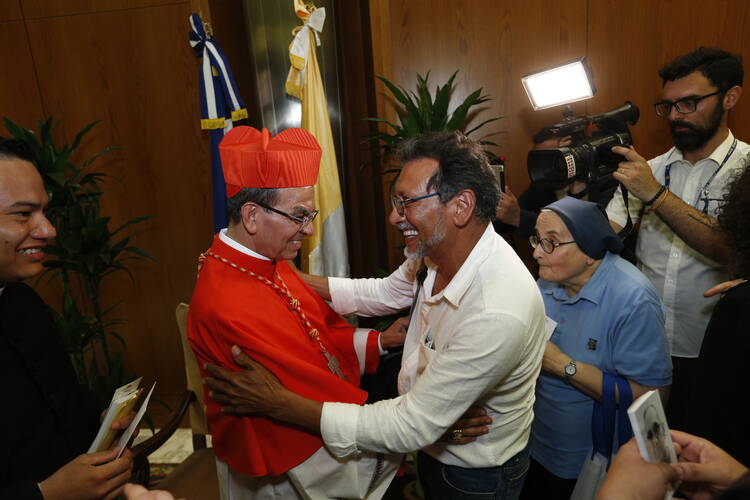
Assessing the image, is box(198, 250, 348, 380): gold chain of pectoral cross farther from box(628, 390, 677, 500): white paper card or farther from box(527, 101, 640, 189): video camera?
box(527, 101, 640, 189): video camera

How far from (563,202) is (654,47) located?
79.4 inches

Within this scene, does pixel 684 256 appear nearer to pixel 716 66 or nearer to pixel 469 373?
pixel 716 66

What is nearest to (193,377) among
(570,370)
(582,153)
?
(570,370)

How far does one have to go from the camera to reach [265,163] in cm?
140

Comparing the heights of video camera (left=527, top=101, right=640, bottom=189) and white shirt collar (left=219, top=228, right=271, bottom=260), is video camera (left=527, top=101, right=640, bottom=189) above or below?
above

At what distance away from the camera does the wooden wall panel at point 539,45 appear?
301 cm

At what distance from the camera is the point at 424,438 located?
1188 millimetres

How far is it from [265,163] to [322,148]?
1902 millimetres

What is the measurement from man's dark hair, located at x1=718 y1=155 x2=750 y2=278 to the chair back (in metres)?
1.89

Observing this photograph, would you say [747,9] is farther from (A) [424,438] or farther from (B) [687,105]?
(A) [424,438]

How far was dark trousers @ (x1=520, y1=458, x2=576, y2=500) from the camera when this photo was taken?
182 cm

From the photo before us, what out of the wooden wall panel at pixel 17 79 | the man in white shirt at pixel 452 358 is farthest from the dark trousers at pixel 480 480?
the wooden wall panel at pixel 17 79

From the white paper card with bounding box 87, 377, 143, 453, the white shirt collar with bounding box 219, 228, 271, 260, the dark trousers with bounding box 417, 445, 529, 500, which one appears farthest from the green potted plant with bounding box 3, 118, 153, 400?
the dark trousers with bounding box 417, 445, 529, 500

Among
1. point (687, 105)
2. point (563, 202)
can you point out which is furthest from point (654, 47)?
point (563, 202)
